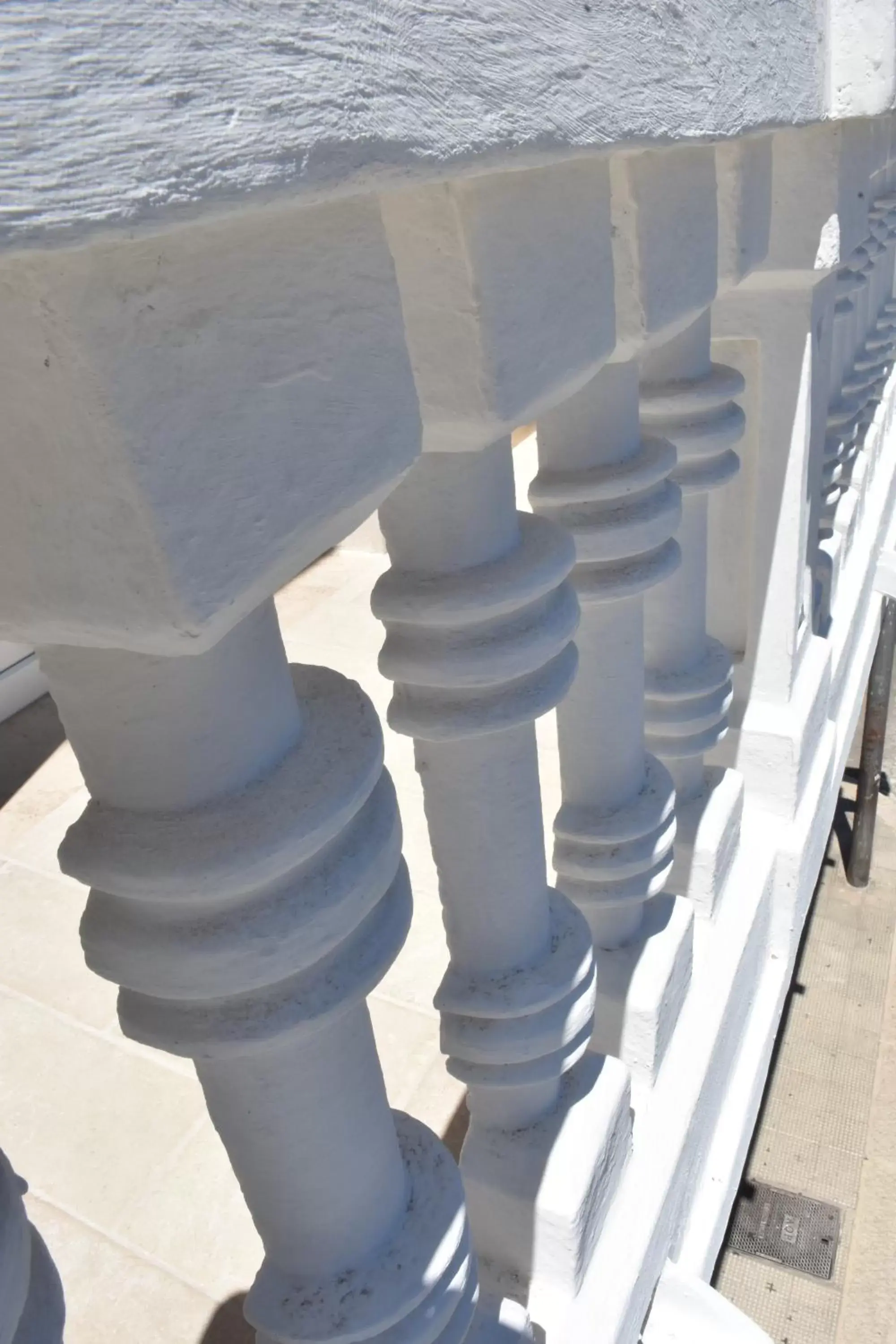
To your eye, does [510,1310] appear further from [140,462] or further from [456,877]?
[140,462]

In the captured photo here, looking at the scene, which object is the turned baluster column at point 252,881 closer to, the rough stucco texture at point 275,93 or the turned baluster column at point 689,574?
the rough stucco texture at point 275,93

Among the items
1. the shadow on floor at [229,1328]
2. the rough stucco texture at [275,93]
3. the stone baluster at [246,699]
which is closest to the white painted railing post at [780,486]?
the rough stucco texture at [275,93]

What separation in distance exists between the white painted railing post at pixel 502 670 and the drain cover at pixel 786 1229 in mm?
1585

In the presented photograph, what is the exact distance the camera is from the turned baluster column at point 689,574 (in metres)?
1.31

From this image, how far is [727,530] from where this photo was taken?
193 cm

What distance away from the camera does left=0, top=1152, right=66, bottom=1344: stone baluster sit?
54 cm

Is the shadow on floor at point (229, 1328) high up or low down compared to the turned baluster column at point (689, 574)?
down

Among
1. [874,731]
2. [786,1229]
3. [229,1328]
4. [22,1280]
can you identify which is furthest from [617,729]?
[874,731]

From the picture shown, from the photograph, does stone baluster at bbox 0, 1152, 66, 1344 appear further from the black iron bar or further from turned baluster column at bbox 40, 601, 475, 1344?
the black iron bar

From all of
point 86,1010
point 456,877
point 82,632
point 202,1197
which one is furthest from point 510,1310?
point 86,1010

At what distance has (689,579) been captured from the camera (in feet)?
4.84

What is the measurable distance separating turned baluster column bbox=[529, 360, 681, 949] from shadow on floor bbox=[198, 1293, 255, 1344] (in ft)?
3.20

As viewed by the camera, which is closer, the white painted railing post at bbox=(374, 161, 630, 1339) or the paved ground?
the white painted railing post at bbox=(374, 161, 630, 1339)

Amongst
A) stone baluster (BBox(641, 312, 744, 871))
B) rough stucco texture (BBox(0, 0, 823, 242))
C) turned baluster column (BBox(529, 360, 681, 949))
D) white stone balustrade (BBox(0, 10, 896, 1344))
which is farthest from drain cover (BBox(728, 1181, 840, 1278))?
rough stucco texture (BBox(0, 0, 823, 242))
